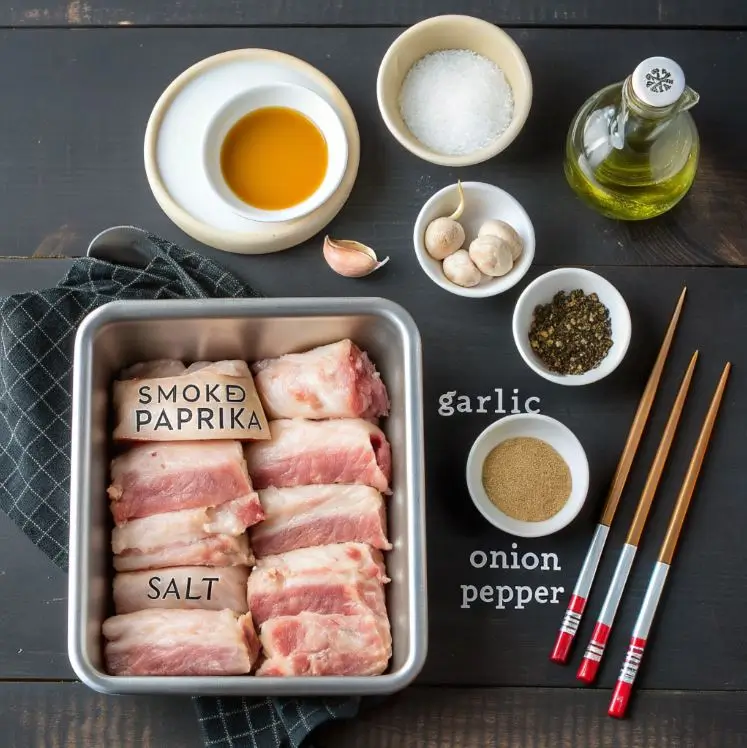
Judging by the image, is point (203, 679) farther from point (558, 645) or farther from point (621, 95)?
point (621, 95)

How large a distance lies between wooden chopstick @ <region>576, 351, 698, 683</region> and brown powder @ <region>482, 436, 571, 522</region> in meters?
0.13

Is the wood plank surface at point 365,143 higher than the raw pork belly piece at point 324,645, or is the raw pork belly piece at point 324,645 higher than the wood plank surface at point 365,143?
the wood plank surface at point 365,143

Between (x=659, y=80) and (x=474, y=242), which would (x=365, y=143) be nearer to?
(x=474, y=242)

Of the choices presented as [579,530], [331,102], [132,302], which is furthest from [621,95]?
[132,302]

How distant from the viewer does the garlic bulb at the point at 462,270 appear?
1541 millimetres

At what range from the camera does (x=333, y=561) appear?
4.59 ft

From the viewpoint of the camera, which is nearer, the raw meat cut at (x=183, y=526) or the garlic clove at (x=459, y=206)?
the raw meat cut at (x=183, y=526)

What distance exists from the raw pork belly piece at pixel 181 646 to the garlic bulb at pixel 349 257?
2.00 feet

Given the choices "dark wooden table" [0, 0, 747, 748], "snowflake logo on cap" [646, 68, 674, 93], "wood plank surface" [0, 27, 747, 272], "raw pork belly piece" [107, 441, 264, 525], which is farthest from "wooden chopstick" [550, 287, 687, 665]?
"raw pork belly piece" [107, 441, 264, 525]

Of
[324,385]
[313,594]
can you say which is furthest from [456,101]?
[313,594]

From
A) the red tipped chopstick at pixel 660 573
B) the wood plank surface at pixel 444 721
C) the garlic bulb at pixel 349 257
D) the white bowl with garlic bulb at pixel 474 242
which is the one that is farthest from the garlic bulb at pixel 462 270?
the wood plank surface at pixel 444 721

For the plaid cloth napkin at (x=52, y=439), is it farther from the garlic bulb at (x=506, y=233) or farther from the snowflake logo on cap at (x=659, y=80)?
the snowflake logo on cap at (x=659, y=80)

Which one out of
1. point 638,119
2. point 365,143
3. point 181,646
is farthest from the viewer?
point 365,143

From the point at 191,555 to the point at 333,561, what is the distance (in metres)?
0.21
